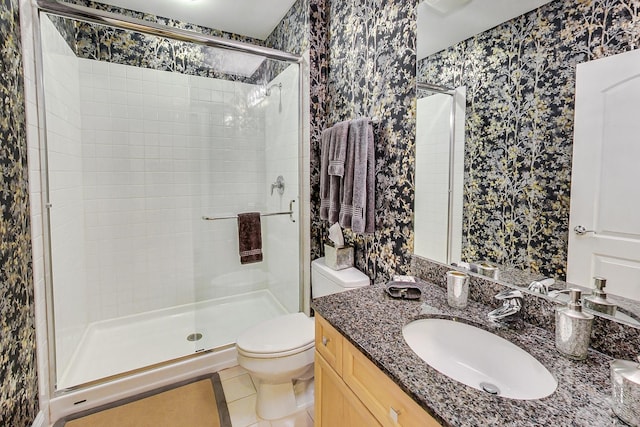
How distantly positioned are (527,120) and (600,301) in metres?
0.58

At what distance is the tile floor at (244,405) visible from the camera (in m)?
1.61

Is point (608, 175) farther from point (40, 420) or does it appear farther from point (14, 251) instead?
point (40, 420)

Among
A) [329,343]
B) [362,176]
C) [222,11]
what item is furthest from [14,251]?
[222,11]

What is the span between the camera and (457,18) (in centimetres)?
127

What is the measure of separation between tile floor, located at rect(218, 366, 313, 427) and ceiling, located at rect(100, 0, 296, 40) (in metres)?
2.59

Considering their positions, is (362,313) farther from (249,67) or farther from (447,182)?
(249,67)

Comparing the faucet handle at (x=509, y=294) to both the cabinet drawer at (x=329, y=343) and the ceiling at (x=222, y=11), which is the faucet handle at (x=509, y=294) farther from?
the ceiling at (x=222, y=11)

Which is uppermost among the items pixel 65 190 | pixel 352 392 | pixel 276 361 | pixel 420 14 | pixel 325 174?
pixel 420 14

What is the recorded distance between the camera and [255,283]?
2457mm

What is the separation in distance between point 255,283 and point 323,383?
1.39 m

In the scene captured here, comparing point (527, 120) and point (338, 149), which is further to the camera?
point (338, 149)

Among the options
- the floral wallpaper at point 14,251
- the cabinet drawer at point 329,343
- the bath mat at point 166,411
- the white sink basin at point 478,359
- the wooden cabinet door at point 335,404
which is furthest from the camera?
the bath mat at point 166,411

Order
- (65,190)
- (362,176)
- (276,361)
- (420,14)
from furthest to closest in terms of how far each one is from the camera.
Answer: (65,190)
(362,176)
(276,361)
(420,14)

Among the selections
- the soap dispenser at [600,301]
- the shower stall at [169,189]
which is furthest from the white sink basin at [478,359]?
the shower stall at [169,189]
